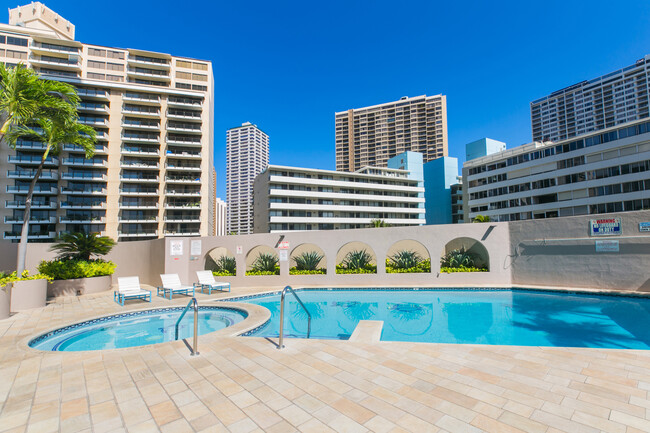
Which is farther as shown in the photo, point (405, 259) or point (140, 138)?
point (140, 138)

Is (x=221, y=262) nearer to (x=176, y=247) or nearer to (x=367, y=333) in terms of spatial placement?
(x=176, y=247)

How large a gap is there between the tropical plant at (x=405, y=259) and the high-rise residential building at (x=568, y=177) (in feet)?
125

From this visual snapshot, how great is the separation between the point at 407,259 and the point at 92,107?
4543 centimetres

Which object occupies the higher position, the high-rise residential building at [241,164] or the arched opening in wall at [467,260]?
the high-rise residential building at [241,164]

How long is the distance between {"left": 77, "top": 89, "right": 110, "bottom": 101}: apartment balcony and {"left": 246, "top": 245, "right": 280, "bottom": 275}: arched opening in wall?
38.0m

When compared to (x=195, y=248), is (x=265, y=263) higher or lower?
lower

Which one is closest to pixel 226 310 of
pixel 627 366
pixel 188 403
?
pixel 188 403

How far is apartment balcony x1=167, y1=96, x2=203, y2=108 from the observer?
43.6 meters

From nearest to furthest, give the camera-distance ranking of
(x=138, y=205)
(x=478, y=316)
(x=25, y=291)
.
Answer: (x=25, y=291) → (x=478, y=316) → (x=138, y=205)

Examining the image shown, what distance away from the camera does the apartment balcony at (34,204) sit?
36.3 m

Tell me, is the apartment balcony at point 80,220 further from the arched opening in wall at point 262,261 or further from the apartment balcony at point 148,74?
the arched opening in wall at point 262,261

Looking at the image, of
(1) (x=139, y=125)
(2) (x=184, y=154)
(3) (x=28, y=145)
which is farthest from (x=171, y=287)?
(3) (x=28, y=145)

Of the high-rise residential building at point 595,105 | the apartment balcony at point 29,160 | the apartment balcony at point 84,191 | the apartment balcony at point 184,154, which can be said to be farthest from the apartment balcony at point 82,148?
the high-rise residential building at point 595,105

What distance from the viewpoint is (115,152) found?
40.9m
